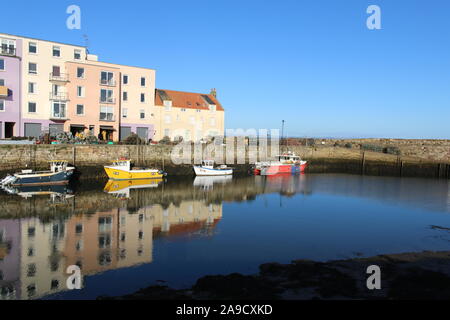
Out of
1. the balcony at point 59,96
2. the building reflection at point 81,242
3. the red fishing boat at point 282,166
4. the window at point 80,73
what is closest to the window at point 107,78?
the window at point 80,73

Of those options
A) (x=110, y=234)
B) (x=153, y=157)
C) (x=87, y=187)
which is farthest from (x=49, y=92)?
(x=110, y=234)

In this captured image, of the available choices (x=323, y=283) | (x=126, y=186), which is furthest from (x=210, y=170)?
(x=323, y=283)

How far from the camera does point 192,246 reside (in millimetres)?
14945

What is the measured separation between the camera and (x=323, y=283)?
10.9 m

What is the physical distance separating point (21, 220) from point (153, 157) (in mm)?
20593

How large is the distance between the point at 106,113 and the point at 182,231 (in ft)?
92.8

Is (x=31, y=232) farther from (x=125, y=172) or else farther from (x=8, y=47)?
(x=8, y=47)

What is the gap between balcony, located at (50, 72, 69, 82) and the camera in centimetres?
3841

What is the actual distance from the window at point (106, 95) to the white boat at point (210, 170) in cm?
1254

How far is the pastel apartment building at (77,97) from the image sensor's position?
36.9 metres

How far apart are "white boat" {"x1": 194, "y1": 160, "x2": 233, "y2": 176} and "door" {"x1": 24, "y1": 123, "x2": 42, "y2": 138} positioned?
652 inches

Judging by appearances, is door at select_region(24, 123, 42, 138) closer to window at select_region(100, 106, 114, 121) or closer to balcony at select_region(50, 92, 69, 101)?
balcony at select_region(50, 92, 69, 101)

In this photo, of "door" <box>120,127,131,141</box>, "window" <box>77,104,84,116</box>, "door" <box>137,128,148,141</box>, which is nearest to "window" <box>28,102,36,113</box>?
"window" <box>77,104,84,116</box>
